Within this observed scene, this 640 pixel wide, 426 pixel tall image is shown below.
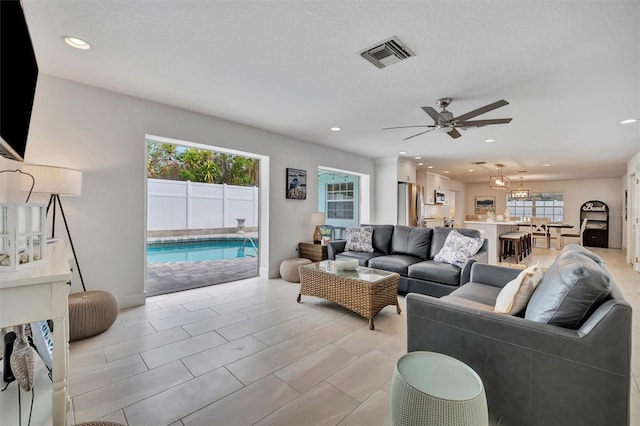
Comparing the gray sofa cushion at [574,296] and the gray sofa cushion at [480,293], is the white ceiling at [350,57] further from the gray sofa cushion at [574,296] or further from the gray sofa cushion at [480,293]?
the gray sofa cushion at [480,293]

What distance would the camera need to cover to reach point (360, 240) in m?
4.73

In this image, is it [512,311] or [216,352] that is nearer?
[512,311]

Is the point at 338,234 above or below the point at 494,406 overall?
above

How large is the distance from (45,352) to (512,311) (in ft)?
10.0

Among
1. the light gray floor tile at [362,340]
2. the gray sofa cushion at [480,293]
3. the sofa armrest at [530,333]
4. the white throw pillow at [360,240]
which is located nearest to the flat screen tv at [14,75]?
the sofa armrest at [530,333]

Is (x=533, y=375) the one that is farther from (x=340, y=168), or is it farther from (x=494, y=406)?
(x=340, y=168)

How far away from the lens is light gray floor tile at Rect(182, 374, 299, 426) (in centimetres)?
156

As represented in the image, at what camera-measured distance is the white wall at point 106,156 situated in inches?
113

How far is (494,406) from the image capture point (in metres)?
1.52

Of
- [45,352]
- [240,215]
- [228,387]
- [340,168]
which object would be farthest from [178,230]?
[228,387]

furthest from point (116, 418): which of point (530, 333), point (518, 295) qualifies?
point (518, 295)

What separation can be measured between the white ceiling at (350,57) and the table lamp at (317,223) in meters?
1.64

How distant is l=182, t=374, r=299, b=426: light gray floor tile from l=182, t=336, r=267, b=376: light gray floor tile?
0.40 m

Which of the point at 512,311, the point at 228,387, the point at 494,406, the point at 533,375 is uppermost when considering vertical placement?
the point at 512,311
